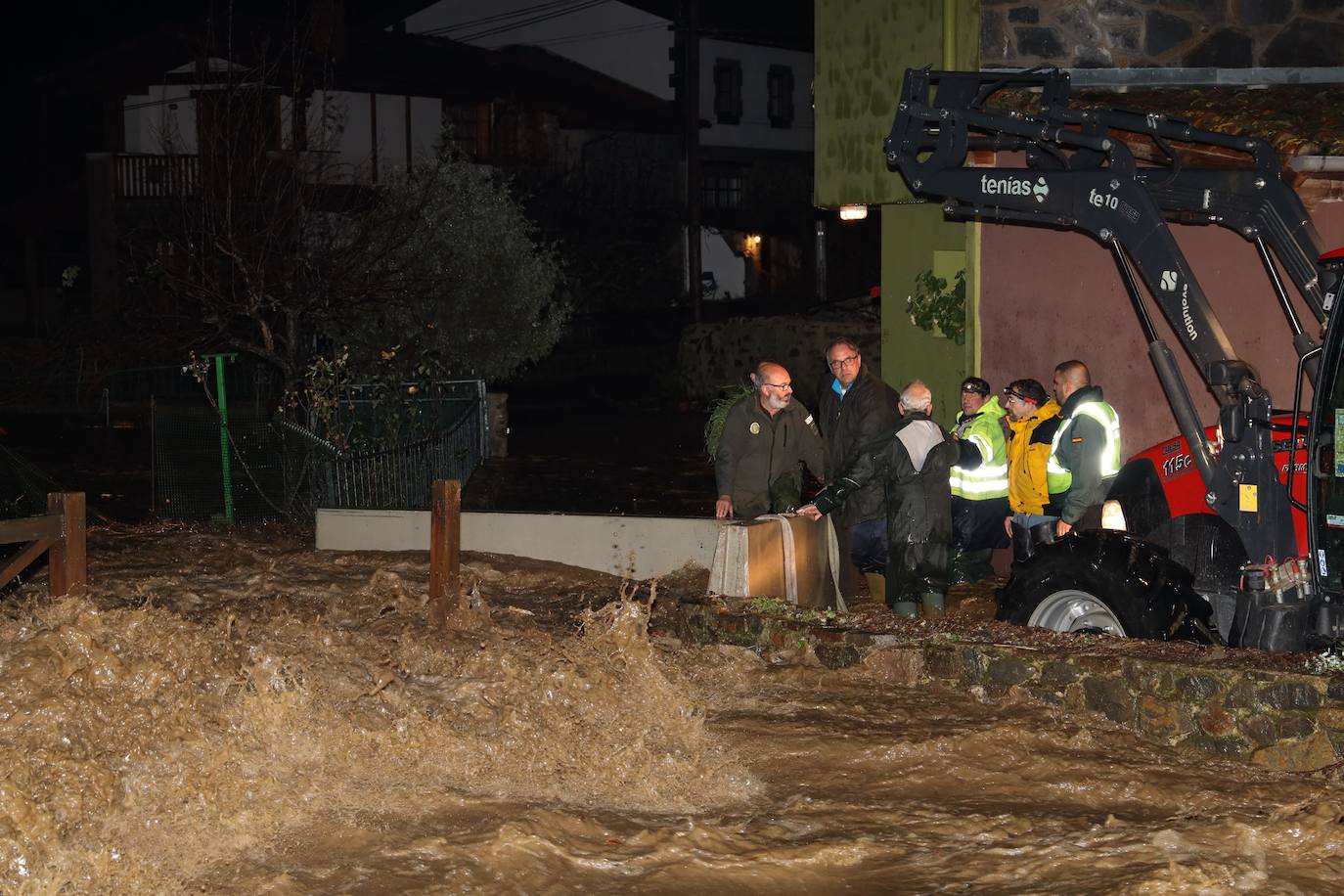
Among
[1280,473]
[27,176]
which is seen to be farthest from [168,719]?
[27,176]

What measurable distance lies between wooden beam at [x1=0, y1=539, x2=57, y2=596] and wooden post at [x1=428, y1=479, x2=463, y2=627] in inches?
90.9

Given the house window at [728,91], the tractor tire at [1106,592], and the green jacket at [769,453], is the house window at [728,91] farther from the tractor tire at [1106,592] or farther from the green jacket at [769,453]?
the tractor tire at [1106,592]

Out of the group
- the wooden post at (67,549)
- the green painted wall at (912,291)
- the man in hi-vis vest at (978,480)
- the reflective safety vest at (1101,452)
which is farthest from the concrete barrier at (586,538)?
the wooden post at (67,549)

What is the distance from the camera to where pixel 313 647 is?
365 inches

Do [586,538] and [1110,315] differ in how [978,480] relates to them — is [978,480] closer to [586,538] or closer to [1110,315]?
[1110,315]

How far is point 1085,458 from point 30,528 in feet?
21.7

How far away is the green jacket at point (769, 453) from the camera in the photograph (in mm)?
11242

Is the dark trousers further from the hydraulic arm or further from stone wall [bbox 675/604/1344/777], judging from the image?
the hydraulic arm

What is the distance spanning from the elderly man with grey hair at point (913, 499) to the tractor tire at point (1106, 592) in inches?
44.6

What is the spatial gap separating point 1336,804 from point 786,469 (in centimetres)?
509

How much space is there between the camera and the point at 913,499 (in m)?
10.6

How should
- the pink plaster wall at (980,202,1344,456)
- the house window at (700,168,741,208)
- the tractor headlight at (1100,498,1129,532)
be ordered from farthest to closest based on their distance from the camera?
the house window at (700,168,741,208)
the pink plaster wall at (980,202,1344,456)
the tractor headlight at (1100,498,1129,532)

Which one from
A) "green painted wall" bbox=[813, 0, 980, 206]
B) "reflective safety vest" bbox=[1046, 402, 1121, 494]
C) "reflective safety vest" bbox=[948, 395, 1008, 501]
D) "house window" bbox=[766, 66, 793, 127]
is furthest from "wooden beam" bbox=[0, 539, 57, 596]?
"house window" bbox=[766, 66, 793, 127]

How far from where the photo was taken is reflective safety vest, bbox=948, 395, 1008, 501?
36.2ft
